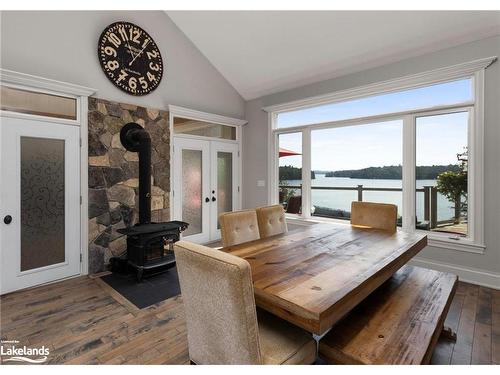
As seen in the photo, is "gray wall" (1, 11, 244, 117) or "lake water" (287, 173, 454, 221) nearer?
"gray wall" (1, 11, 244, 117)

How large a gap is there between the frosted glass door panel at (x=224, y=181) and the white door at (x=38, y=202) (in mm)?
2360

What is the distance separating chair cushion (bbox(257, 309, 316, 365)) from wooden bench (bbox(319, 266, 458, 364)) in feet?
0.29

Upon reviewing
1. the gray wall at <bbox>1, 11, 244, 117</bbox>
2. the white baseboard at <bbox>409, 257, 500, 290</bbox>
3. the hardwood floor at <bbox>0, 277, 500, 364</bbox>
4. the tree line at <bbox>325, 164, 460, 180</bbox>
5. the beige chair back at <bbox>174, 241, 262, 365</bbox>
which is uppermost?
the gray wall at <bbox>1, 11, 244, 117</bbox>

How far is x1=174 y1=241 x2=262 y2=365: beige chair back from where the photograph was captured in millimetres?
1091

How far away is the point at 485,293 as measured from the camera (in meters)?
2.88

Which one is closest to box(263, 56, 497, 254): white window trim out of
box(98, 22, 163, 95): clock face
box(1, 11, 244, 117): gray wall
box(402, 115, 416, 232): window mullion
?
box(402, 115, 416, 232): window mullion

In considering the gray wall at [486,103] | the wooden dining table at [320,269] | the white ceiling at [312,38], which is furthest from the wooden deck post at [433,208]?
the white ceiling at [312,38]

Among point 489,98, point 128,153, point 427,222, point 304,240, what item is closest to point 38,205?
point 128,153

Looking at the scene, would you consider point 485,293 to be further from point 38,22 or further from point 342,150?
point 38,22

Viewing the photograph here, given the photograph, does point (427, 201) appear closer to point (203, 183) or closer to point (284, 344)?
point (284, 344)

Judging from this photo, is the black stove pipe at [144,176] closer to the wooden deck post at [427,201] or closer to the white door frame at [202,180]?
the white door frame at [202,180]

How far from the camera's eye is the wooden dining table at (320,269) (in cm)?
120

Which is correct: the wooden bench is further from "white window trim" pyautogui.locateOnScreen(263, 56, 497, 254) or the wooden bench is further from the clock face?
the clock face

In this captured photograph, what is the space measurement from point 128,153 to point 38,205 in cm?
121
